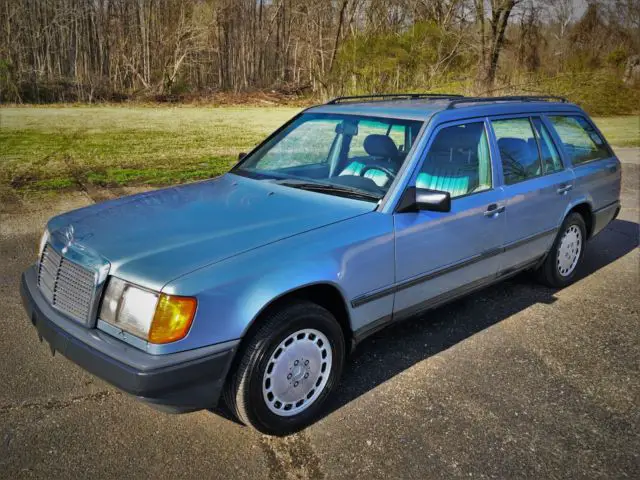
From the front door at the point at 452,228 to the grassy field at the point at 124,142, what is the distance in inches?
242

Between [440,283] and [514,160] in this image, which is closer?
[440,283]

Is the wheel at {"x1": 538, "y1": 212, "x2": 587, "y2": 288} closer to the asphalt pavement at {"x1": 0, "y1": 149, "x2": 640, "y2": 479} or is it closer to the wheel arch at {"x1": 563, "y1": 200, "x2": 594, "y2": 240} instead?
the wheel arch at {"x1": 563, "y1": 200, "x2": 594, "y2": 240}

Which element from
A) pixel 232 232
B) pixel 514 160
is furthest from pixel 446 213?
pixel 232 232

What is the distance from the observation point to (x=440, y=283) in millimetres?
3826

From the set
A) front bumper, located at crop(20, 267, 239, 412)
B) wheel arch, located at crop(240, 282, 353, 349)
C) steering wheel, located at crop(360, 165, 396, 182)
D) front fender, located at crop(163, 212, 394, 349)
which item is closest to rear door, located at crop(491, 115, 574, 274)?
steering wheel, located at crop(360, 165, 396, 182)

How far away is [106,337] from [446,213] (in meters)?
2.16

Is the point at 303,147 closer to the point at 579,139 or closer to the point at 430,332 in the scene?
the point at 430,332

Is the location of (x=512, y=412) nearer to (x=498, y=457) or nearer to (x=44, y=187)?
(x=498, y=457)

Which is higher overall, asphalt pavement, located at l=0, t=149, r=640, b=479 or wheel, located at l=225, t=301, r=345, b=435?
wheel, located at l=225, t=301, r=345, b=435

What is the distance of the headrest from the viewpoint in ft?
12.6

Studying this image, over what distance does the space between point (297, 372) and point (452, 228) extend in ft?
4.70

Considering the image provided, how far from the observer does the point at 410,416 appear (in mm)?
3250

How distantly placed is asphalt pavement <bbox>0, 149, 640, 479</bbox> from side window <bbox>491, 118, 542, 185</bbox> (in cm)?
113

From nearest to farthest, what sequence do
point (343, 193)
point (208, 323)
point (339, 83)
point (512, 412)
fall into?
point (208, 323), point (512, 412), point (343, 193), point (339, 83)
